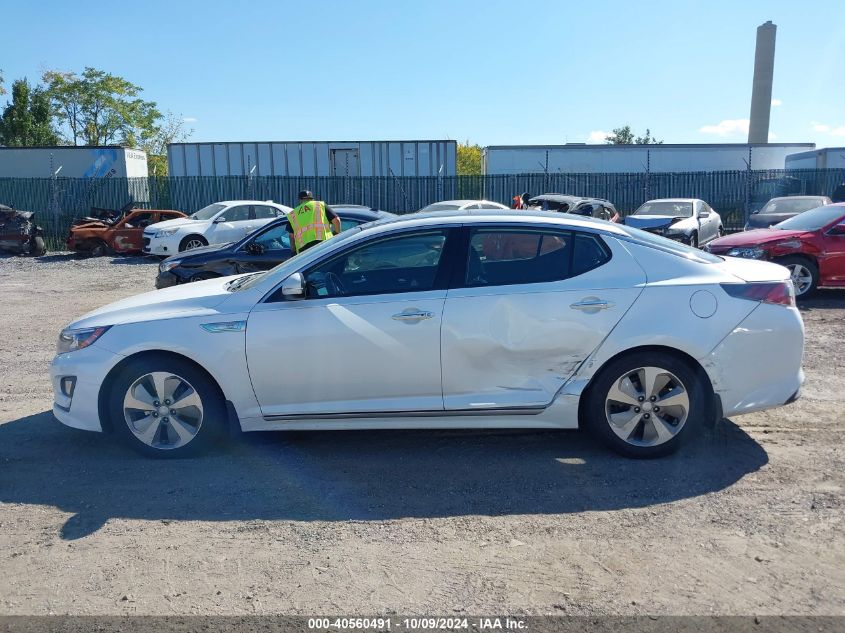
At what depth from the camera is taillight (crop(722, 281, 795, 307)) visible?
465cm

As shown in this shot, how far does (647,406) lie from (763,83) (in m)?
63.6

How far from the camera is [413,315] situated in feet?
15.2

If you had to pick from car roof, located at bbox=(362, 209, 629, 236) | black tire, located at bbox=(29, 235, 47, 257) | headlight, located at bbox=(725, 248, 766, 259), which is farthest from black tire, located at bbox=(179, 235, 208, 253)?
car roof, located at bbox=(362, 209, 629, 236)

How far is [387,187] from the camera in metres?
26.2

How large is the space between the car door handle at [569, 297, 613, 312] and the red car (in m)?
7.03

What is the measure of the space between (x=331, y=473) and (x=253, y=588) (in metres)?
1.34

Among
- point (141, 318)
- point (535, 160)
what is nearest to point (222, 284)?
point (141, 318)

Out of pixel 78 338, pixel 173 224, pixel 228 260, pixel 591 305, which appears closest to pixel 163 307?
pixel 78 338

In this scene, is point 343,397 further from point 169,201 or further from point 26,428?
point 169,201

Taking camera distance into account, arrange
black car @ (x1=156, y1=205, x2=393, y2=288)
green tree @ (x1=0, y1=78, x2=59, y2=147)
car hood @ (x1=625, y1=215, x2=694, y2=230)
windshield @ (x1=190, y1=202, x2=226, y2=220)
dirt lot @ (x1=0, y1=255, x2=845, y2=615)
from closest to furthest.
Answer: dirt lot @ (x1=0, y1=255, x2=845, y2=615), black car @ (x1=156, y1=205, x2=393, y2=288), car hood @ (x1=625, y1=215, x2=694, y2=230), windshield @ (x1=190, y1=202, x2=226, y2=220), green tree @ (x1=0, y1=78, x2=59, y2=147)

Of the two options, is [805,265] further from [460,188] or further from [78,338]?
[460,188]

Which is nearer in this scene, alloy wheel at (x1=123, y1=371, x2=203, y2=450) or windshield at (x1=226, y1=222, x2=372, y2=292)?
alloy wheel at (x1=123, y1=371, x2=203, y2=450)

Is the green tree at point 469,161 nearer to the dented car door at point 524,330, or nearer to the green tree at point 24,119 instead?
the green tree at point 24,119

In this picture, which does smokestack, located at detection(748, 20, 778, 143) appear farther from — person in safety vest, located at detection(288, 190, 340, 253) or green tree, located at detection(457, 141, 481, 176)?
person in safety vest, located at detection(288, 190, 340, 253)
